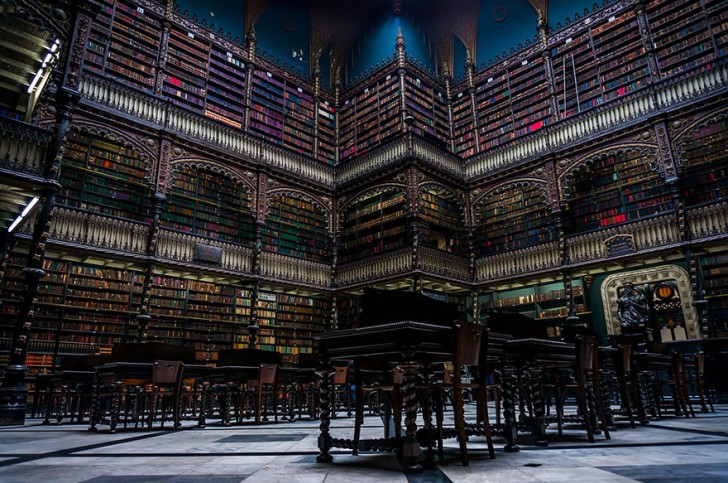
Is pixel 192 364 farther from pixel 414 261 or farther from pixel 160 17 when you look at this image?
pixel 160 17

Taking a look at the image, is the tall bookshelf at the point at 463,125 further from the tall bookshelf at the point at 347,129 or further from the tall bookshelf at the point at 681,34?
the tall bookshelf at the point at 681,34

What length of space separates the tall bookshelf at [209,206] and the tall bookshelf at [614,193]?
768 centimetres

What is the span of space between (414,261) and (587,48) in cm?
647

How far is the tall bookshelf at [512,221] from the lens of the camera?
10.6 meters

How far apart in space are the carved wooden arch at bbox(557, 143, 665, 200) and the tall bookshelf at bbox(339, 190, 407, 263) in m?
3.66

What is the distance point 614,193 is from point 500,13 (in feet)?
20.5

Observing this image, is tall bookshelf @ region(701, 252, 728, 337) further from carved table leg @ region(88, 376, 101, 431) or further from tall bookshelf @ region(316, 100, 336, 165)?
carved table leg @ region(88, 376, 101, 431)

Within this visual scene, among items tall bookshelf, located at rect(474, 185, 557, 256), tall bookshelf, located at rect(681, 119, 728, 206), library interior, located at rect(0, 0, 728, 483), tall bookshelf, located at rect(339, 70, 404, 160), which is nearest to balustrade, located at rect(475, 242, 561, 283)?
library interior, located at rect(0, 0, 728, 483)

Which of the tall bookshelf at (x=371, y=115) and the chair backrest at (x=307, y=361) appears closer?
the chair backrest at (x=307, y=361)

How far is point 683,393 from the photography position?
5.19 metres

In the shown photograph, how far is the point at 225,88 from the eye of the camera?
11.0 m

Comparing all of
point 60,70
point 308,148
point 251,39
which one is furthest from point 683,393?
point 251,39

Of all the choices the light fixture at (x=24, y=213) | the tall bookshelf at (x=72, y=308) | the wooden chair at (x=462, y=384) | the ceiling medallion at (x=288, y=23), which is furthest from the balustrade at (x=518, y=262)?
the light fixture at (x=24, y=213)

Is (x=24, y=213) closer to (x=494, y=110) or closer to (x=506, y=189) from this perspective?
(x=506, y=189)
